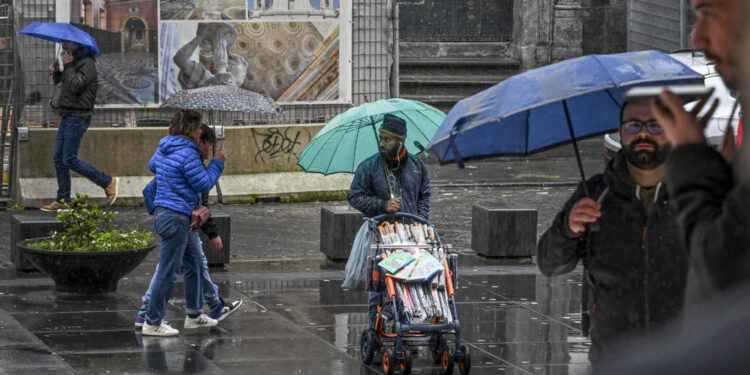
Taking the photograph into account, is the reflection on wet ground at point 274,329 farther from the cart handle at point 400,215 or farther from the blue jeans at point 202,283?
the cart handle at point 400,215

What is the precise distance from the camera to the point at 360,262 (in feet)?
25.8

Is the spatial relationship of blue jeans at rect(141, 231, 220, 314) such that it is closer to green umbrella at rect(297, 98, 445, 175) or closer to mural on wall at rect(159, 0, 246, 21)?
green umbrella at rect(297, 98, 445, 175)

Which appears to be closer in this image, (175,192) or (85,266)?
(175,192)

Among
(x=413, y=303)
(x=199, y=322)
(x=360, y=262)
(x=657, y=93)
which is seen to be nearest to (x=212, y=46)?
(x=199, y=322)

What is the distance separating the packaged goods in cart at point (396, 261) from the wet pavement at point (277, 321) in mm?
763

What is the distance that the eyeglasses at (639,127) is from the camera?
4562 mm

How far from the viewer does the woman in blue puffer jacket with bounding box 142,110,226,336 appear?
27.3 ft

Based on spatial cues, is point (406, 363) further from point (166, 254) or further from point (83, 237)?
point (83, 237)

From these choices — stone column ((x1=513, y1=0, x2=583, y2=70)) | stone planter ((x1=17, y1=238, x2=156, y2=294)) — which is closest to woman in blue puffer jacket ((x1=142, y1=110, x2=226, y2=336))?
stone planter ((x1=17, y1=238, x2=156, y2=294))

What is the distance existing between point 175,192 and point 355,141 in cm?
151

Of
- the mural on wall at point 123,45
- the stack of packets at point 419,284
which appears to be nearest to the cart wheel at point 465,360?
the stack of packets at point 419,284

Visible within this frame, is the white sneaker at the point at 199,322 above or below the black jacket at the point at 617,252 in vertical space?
below

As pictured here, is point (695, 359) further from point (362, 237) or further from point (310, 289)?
point (310, 289)

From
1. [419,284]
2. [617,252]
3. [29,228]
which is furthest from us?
[29,228]
